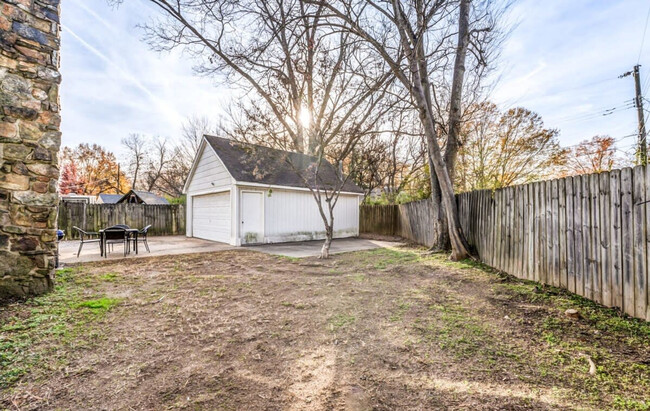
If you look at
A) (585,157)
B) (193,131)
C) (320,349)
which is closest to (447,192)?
(320,349)

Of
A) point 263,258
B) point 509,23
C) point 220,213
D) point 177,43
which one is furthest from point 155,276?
point 509,23

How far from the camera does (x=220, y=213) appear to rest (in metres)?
11.0

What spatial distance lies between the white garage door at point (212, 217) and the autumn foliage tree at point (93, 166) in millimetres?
25528

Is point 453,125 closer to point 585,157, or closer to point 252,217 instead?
point 252,217

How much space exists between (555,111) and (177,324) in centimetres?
1603

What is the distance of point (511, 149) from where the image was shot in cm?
1262

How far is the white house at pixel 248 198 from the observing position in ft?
32.8

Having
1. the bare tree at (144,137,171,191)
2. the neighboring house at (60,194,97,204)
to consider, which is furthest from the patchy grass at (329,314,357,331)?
the bare tree at (144,137,171,191)

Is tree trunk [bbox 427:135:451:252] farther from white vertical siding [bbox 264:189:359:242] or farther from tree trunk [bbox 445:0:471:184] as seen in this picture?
white vertical siding [bbox 264:189:359:242]

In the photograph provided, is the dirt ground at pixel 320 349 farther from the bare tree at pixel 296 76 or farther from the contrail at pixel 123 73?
the contrail at pixel 123 73

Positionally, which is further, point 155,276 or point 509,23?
point 509,23

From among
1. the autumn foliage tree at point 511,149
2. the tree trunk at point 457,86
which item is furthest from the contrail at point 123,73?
the autumn foliage tree at point 511,149

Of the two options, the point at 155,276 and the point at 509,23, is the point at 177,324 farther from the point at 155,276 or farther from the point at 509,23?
the point at 509,23

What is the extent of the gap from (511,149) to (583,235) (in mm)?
11061
